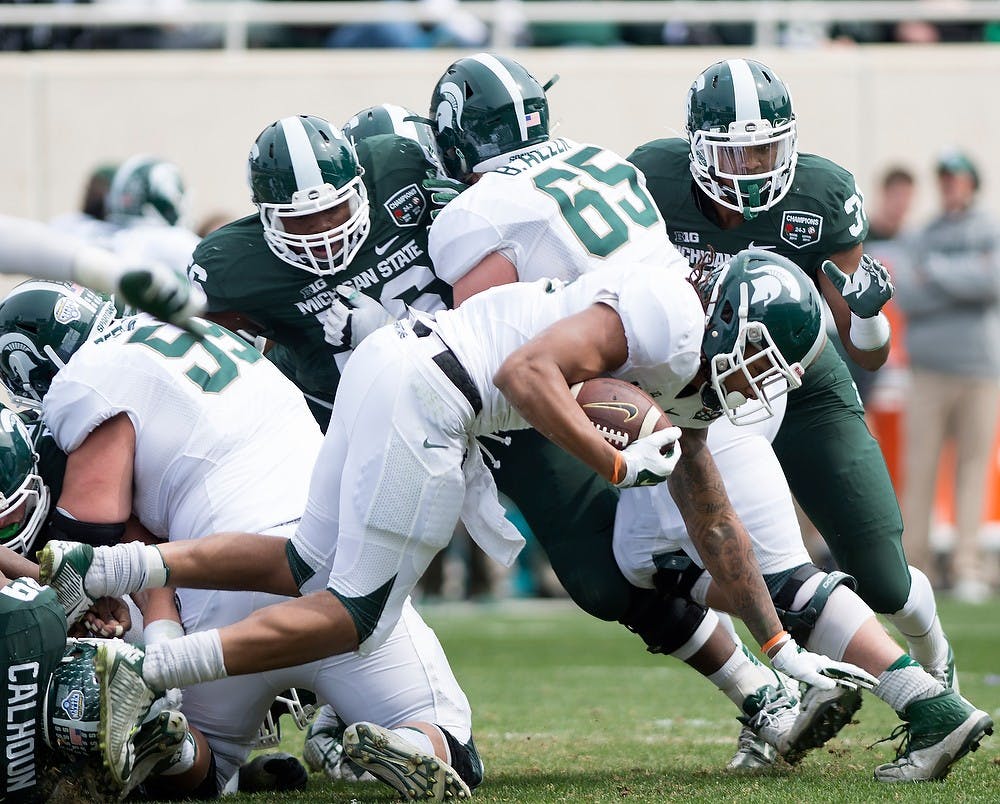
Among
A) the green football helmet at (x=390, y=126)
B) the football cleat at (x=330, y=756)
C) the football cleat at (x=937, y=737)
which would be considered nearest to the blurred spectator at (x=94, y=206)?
the green football helmet at (x=390, y=126)

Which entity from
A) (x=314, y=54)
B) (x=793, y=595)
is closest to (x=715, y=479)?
(x=793, y=595)

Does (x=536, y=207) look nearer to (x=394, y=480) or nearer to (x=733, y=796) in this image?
(x=394, y=480)

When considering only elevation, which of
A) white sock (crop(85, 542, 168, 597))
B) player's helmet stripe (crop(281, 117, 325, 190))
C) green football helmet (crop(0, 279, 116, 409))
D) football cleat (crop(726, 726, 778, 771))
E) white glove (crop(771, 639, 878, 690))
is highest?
player's helmet stripe (crop(281, 117, 325, 190))

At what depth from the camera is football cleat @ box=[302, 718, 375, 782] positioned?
4.36 m

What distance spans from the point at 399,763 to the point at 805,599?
3.71ft

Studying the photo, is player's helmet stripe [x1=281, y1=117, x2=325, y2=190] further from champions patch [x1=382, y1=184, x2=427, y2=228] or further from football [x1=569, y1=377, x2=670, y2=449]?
football [x1=569, y1=377, x2=670, y2=449]

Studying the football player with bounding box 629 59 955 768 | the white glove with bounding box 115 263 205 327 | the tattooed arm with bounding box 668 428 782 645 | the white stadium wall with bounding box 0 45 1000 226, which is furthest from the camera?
the white stadium wall with bounding box 0 45 1000 226

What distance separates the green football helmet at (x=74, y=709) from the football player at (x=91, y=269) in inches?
32.7

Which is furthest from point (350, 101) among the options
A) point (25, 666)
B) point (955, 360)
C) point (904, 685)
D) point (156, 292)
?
point (156, 292)

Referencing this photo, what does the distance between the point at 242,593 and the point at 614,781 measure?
979 mm

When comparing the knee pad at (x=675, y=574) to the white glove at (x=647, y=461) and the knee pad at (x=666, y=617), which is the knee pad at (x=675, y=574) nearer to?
the knee pad at (x=666, y=617)

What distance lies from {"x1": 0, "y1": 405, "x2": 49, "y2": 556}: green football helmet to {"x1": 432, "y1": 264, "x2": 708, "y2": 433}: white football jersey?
0.96 m

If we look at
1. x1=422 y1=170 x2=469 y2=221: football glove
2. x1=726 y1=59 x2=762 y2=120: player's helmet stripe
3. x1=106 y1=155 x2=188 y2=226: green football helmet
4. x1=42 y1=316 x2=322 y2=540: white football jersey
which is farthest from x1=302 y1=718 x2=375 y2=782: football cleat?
x1=106 y1=155 x2=188 y2=226: green football helmet

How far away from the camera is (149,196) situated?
7.50 meters
